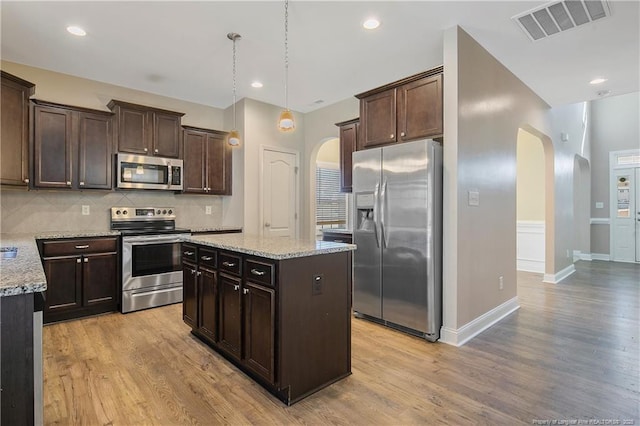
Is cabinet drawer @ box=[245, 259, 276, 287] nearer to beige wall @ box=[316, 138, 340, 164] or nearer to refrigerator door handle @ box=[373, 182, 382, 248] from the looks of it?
refrigerator door handle @ box=[373, 182, 382, 248]

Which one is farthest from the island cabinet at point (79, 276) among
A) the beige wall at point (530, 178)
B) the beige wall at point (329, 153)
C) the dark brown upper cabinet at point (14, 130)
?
the beige wall at point (530, 178)

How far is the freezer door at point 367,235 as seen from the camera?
3465 mm

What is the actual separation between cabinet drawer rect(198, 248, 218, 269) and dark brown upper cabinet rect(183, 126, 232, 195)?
2.17m

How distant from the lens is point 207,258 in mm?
2773

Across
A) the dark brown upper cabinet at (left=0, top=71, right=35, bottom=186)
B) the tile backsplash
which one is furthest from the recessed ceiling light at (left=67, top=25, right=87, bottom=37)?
the tile backsplash

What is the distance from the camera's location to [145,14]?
9.38ft

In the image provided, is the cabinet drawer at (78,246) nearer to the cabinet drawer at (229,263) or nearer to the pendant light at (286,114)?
the cabinet drawer at (229,263)

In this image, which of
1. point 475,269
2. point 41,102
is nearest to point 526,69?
point 475,269

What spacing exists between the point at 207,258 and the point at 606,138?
943cm

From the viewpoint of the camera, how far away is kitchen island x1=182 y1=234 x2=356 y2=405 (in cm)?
204

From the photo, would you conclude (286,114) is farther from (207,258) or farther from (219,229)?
(219,229)

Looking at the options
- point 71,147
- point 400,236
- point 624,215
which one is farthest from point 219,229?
point 624,215

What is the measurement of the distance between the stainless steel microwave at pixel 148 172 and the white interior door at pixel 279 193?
1.27 m

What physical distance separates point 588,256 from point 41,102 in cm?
1062
